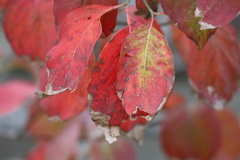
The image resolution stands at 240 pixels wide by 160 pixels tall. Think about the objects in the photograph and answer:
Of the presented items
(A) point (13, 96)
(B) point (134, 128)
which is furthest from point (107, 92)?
(A) point (13, 96)

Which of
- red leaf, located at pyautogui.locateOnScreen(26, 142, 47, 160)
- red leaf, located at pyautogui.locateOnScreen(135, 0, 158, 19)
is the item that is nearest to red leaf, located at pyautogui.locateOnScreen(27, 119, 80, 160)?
red leaf, located at pyautogui.locateOnScreen(26, 142, 47, 160)

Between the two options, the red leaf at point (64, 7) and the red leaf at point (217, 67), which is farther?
the red leaf at point (217, 67)

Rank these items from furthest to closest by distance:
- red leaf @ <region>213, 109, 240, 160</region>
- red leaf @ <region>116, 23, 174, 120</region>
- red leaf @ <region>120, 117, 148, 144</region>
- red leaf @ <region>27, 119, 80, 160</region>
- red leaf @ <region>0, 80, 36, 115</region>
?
red leaf @ <region>0, 80, 36, 115</region> → red leaf @ <region>213, 109, 240, 160</region> → red leaf @ <region>27, 119, 80, 160</region> → red leaf @ <region>120, 117, 148, 144</region> → red leaf @ <region>116, 23, 174, 120</region>

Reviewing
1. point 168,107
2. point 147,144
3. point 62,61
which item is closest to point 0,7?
point 62,61

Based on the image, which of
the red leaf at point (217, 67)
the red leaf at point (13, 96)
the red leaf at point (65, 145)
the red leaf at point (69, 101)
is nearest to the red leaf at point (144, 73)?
the red leaf at point (69, 101)

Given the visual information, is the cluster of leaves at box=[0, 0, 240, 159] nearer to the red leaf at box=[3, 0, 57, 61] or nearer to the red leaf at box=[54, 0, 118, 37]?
the red leaf at box=[54, 0, 118, 37]

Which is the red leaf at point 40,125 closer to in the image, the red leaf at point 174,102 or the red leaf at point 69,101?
the red leaf at point 174,102
